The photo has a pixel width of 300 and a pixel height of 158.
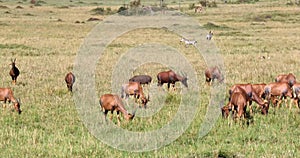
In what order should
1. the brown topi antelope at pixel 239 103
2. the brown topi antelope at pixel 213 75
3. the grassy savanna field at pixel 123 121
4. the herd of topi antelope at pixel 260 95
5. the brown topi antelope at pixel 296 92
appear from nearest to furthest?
1. the grassy savanna field at pixel 123 121
2. the brown topi antelope at pixel 239 103
3. the herd of topi antelope at pixel 260 95
4. the brown topi antelope at pixel 296 92
5. the brown topi antelope at pixel 213 75

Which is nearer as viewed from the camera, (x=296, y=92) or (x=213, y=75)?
(x=296, y=92)

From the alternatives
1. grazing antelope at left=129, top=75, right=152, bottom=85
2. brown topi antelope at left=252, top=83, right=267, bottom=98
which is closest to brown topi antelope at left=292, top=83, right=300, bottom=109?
brown topi antelope at left=252, top=83, right=267, bottom=98

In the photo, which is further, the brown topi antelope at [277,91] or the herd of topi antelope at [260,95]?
the brown topi antelope at [277,91]

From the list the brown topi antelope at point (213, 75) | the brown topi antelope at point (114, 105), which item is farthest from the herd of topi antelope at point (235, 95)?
the brown topi antelope at point (213, 75)

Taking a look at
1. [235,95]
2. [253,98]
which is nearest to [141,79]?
[253,98]

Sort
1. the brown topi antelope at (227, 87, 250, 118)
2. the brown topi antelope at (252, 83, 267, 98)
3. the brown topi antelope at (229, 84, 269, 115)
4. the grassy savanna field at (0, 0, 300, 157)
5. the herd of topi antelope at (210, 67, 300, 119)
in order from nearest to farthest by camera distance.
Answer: the grassy savanna field at (0, 0, 300, 157) < the brown topi antelope at (227, 87, 250, 118) < the herd of topi antelope at (210, 67, 300, 119) < the brown topi antelope at (229, 84, 269, 115) < the brown topi antelope at (252, 83, 267, 98)

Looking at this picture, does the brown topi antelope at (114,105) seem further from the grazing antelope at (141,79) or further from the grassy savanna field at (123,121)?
the grazing antelope at (141,79)

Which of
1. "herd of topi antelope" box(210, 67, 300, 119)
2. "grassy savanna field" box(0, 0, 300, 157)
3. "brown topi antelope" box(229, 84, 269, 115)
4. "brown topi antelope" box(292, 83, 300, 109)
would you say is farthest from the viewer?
"brown topi antelope" box(292, 83, 300, 109)

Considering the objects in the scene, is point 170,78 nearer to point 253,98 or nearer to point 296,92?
point 296,92

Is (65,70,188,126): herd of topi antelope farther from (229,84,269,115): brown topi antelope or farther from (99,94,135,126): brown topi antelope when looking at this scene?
(229,84,269,115): brown topi antelope

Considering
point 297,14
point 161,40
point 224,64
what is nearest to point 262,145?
point 224,64

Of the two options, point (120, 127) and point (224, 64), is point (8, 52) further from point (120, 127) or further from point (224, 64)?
point (120, 127)

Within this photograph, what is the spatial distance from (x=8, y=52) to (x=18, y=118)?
18073mm

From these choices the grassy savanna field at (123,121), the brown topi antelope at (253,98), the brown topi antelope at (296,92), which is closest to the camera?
the grassy savanna field at (123,121)
